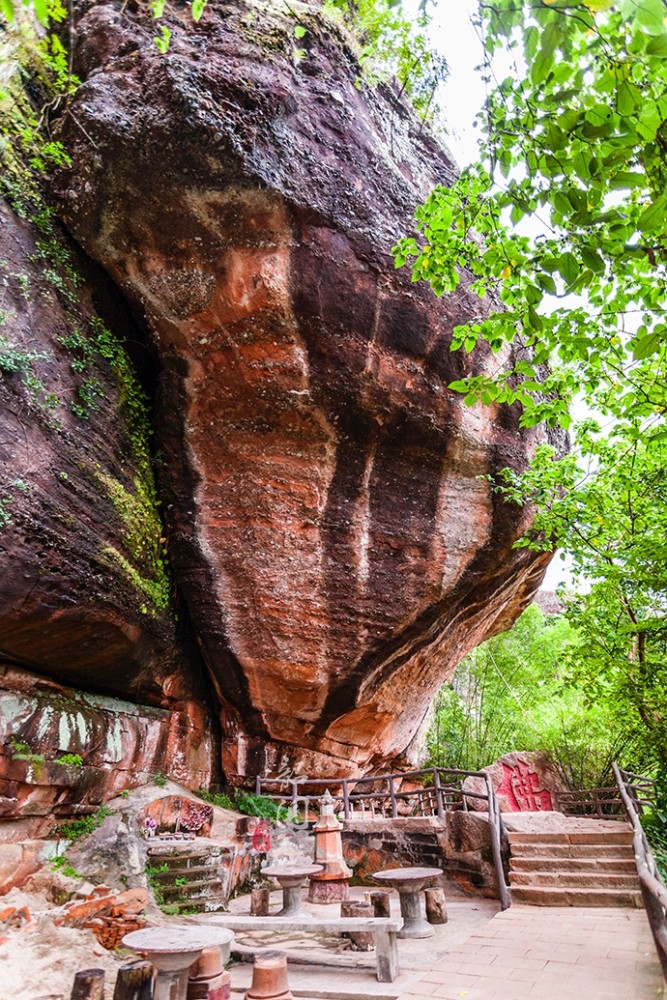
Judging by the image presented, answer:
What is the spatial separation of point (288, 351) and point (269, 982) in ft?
20.6

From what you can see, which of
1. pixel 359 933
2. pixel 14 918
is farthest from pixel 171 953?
pixel 359 933

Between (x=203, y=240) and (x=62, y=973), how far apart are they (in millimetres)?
7394

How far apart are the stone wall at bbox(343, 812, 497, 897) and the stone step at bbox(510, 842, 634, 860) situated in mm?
485

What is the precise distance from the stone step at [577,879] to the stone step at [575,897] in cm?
10

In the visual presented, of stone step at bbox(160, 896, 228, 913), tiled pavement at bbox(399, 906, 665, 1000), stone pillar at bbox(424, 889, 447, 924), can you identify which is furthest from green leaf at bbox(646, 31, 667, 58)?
stone step at bbox(160, 896, 228, 913)

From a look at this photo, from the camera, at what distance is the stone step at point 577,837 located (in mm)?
7199

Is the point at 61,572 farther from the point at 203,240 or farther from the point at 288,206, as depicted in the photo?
the point at 288,206

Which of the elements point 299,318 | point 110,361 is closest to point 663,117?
point 299,318

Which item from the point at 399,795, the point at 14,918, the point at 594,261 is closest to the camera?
the point at 594,261

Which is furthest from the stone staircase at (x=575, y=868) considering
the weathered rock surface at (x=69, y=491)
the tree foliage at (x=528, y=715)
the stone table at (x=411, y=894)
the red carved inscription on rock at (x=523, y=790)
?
the weathered rock surface at (x=69, y=491)

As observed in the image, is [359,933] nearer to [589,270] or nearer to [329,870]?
[329,870]

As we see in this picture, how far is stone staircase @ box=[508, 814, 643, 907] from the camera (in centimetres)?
641

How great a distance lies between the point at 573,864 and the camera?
690cm

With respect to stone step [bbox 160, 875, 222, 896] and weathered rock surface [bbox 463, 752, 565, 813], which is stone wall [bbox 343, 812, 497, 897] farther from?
weathered rock surface [bbox 463, 752, 565, 813]
